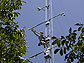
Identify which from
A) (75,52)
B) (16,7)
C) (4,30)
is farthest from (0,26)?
(75,52)

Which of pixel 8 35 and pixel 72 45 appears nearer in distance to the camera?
pixel 72 45

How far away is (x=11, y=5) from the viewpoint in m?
4.48

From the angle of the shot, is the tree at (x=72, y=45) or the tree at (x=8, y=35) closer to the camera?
the tree at (x=72, y=45)

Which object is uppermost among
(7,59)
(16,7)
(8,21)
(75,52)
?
(16,7)

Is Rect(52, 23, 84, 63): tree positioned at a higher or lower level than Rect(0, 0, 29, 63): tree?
lower

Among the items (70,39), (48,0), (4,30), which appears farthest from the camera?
(48,0)

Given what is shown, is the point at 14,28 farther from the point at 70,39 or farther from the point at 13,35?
the point at 70,39

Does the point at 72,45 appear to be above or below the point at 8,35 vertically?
below

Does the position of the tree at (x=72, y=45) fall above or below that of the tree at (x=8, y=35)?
below

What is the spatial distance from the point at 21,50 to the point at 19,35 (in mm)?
421

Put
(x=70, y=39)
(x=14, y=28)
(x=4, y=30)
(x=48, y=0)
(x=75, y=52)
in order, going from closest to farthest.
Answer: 1. (x=70, y=39)
2. (x=75, y=52)
3. (x=4, y=30)
4. (x=14, y=28)
5. (x=48, y=0)

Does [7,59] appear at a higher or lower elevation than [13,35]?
lower

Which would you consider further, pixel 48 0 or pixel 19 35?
pixel 48 0

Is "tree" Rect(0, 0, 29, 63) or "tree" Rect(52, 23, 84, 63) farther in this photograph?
"tree" Rect(0, 0, 29, 63)
